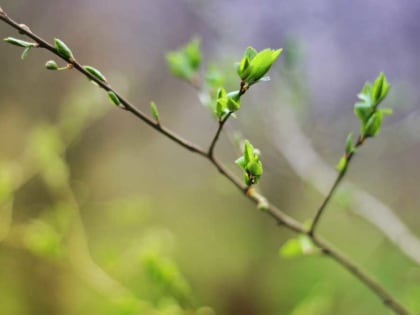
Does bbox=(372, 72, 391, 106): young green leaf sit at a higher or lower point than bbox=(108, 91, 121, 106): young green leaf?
higher

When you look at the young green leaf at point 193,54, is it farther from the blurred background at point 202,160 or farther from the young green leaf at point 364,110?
the blurred background at point 202,160

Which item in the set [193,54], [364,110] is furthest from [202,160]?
[364,110]

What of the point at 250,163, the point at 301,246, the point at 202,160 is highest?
the point at 250,163

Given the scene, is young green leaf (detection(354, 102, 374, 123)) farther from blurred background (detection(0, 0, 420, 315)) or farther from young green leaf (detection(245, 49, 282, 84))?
blurred background (detection(0, 0, 420, 315))

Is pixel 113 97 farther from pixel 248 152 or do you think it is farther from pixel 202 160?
pixel 202 160

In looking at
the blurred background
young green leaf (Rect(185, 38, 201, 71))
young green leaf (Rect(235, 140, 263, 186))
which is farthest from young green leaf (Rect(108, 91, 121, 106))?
the blurred background

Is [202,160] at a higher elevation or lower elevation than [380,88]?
lower

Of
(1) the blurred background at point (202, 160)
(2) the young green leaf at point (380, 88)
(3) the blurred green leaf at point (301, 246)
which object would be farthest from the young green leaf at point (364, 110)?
(1) the blurred background at point (202, 160)

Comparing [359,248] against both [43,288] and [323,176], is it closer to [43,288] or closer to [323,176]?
[323,176]

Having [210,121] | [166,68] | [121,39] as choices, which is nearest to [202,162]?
[210,121]
